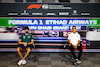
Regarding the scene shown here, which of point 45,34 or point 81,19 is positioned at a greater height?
point 81,19

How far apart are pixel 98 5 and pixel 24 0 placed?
3.31 meters

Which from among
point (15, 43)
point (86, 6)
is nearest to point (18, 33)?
point (15, 43)

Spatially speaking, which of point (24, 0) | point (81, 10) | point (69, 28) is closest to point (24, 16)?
point (24, 0)

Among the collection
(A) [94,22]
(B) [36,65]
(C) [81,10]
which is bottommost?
(B) [36,65]

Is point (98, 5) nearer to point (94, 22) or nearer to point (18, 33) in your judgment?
point (94, 22)

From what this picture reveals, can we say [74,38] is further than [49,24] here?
No

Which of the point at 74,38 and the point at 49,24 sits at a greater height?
the point at 49,24

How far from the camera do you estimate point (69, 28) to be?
16.5ft

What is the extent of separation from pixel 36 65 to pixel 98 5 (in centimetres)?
371

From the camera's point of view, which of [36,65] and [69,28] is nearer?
[36,65]

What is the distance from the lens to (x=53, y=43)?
5055 mm

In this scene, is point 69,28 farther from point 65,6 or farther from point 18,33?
point 18,33

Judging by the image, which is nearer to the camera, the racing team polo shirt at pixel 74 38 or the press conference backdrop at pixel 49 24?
the racing team polo shirt at pixel 74 38

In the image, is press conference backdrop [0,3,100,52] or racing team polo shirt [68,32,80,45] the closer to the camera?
racing team polo shirt [68,32,80,45]
